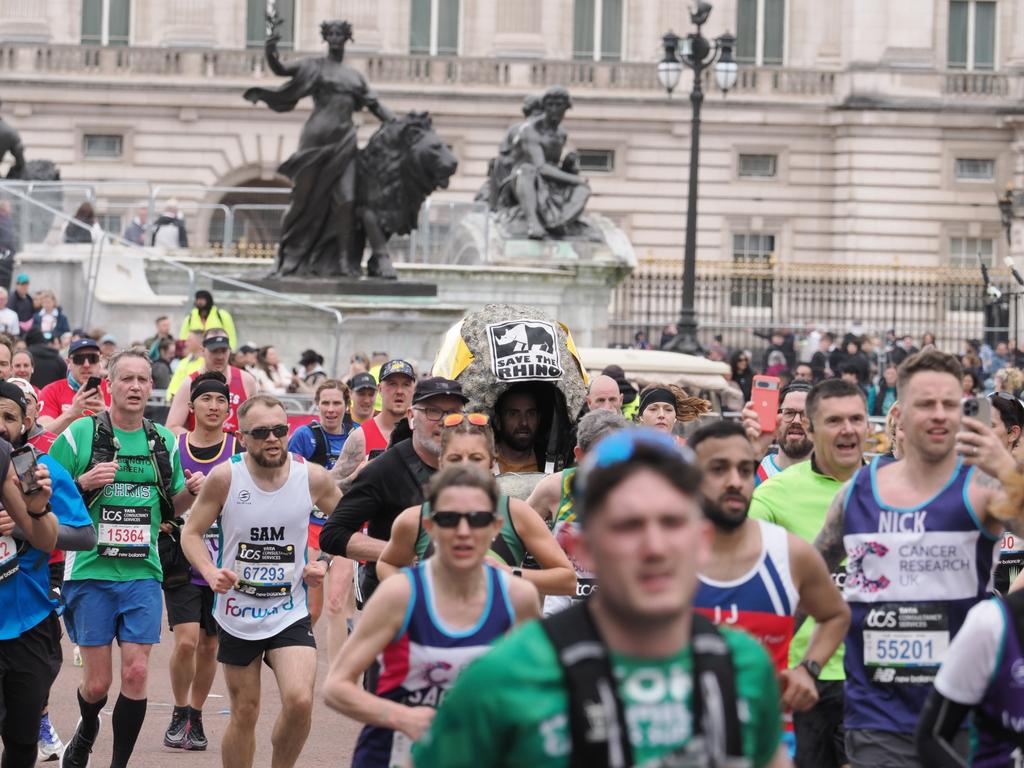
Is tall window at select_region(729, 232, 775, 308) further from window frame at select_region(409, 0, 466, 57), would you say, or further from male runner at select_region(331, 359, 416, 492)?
male runner at select_region(331, 359, 416, 492)

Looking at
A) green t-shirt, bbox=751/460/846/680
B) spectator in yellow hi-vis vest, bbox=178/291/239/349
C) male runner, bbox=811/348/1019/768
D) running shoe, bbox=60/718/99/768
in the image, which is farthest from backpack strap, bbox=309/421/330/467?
spectator in yellow hi-vis vest, bbox=178/291/239/349

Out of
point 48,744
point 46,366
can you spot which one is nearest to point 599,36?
point 46,366

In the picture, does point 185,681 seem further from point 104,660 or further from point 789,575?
point 789,575

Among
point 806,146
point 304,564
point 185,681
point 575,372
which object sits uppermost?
point 806,146

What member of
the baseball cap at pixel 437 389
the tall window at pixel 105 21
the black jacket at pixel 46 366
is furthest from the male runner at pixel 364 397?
the tall window at pixel 105 21

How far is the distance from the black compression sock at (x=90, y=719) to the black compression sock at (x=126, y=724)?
0.16m

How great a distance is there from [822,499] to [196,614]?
148 inches

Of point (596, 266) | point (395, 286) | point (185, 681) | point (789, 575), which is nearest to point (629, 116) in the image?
point (596, 266)

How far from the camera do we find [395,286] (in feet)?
79.0

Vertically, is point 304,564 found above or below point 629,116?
below

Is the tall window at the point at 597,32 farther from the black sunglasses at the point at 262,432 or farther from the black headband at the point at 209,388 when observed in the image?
the black sunglasses at the point at 262,432

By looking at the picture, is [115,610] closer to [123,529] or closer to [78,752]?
[123,529]

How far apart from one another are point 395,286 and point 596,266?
21.5 feet

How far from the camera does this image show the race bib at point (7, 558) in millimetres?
8023
